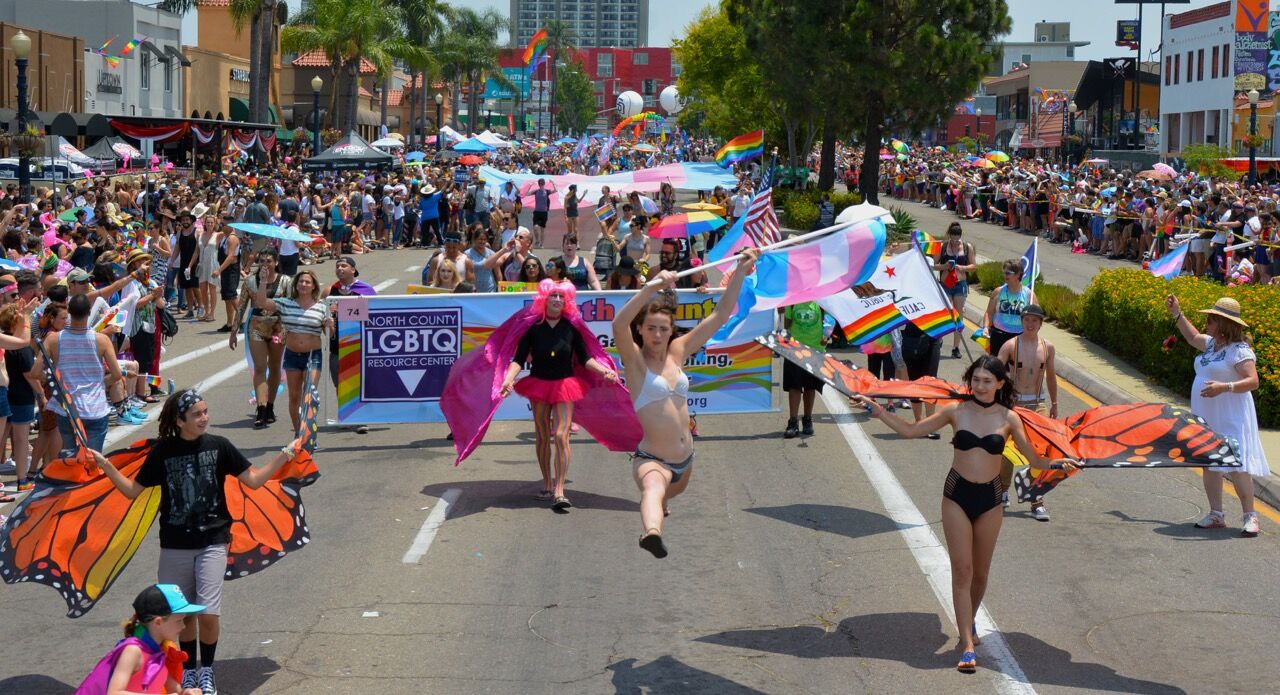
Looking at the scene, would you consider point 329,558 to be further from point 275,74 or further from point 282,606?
point 275,74

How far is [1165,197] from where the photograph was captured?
33.1 m

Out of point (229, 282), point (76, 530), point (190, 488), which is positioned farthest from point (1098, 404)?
point (229, 282)

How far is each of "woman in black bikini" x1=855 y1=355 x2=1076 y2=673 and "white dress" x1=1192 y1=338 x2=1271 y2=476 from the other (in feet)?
10.3

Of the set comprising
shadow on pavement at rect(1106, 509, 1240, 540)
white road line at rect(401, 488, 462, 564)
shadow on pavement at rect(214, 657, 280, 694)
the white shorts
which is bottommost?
shadow on pavement at rect(214, 657, 280, 694)

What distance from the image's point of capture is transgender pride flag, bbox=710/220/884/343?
9531mm

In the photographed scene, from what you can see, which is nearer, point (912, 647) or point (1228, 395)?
point (912, 647)

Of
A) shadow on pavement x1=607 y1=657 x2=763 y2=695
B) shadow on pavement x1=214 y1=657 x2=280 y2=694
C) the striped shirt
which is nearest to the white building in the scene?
the striped shirt

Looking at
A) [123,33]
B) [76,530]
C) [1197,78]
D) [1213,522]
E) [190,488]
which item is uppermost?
[123,33]

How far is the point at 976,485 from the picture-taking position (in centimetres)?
770

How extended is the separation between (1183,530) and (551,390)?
478cm

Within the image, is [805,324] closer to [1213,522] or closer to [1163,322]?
[1213,522]

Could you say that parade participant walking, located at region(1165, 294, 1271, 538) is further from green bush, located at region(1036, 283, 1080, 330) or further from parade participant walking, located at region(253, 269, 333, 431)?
green bush, located at region(1036, 283, 1080, 330)

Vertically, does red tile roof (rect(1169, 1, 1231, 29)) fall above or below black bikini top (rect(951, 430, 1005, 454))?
above

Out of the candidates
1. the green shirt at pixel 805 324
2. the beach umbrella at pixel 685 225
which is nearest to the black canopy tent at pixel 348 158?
the beach umbrella at pixel 685 225
